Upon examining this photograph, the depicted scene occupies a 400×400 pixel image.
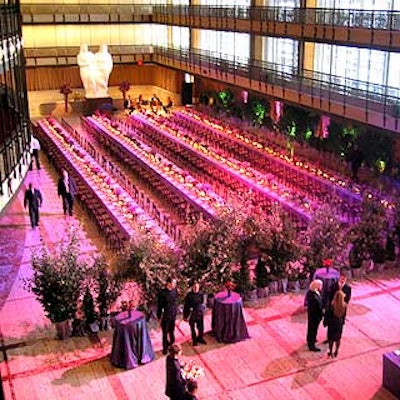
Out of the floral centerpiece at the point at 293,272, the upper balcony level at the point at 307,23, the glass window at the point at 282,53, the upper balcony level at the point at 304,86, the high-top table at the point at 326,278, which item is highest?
the upper balcony level at the point at 307,23

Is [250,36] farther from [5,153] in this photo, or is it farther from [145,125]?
[5,153]

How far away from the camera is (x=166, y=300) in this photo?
43.1 ft

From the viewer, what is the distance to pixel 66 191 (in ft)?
75.7

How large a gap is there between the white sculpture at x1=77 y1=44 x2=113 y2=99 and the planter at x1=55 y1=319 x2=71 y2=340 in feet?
107

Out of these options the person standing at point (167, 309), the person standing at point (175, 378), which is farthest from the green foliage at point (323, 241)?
the person standing at point (175, 378)

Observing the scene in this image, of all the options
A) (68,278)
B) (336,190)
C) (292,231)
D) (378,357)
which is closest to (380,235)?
(292,231)

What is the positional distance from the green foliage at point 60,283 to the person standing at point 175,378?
3.84 m

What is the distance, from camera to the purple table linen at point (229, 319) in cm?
1391

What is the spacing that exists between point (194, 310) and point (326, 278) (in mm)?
3287

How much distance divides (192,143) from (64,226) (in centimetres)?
1074

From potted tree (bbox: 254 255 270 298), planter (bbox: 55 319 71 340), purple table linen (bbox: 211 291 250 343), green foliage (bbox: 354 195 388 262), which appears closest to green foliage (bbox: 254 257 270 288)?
potted tree (bbox: 254 255 270 298)

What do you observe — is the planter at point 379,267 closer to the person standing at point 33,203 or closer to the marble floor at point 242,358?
the marble floor at point 242,358

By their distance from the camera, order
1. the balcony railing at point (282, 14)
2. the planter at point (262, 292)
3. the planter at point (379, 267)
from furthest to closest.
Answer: the balcony railing at point (282, 14), the planter at point (379, 267), the planter at point (262, 292)

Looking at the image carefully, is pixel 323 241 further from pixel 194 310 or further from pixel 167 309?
pixel 167 309
